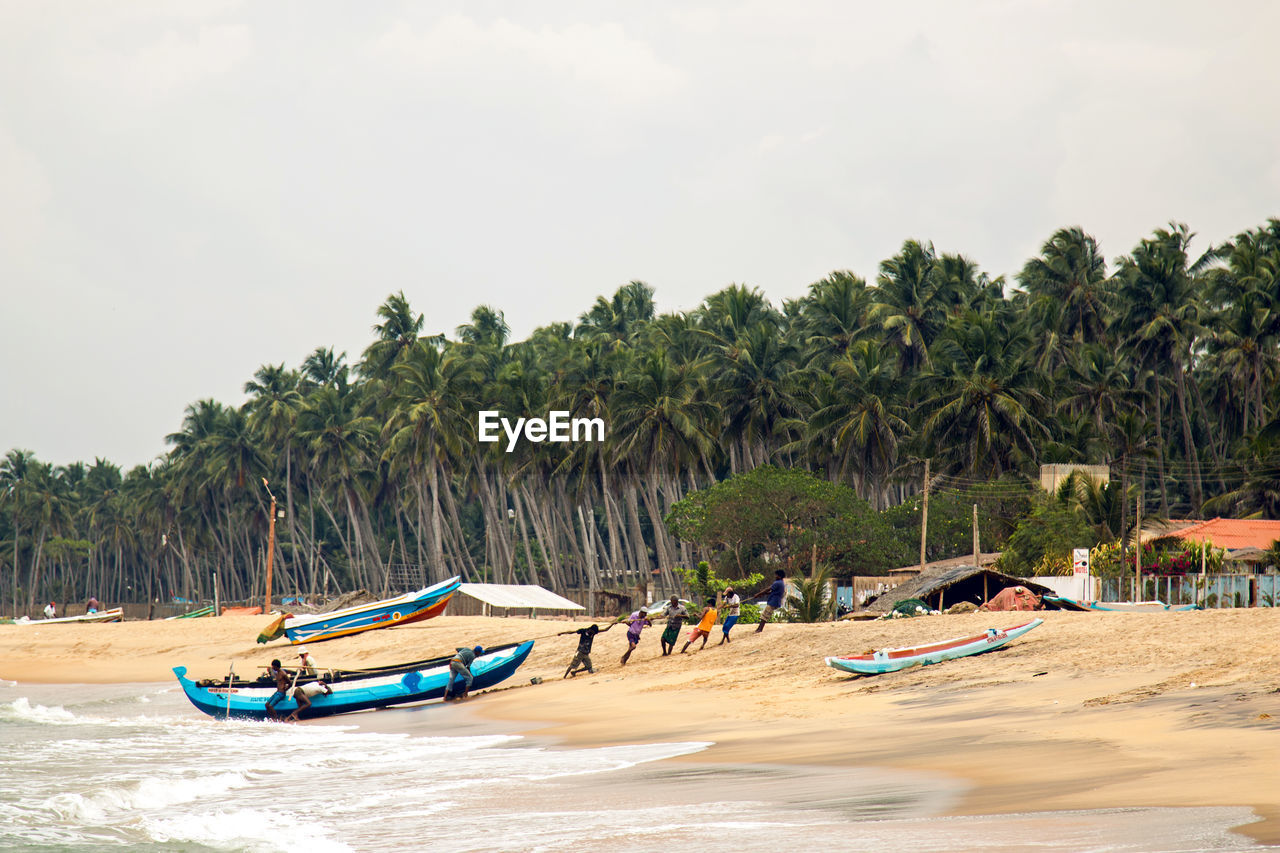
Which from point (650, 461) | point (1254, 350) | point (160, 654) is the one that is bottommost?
point (160, 654)

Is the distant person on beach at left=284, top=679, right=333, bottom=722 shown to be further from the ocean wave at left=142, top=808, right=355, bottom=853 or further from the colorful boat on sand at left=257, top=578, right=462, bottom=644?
the colorful boat on sand at left=257, top=578, right=462, bottom=644

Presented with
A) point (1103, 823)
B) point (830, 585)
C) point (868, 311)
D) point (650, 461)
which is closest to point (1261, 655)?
point (1103, 823)

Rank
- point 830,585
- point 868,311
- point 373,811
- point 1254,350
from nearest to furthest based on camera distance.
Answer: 1. point 373,811
2. point 830,585
3. point 1254,350
4. point 868,311

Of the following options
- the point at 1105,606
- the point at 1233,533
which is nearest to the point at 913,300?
the point at 1233,533

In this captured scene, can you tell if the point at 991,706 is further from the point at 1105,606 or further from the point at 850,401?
the point at 850,401

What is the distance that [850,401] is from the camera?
2192 inches

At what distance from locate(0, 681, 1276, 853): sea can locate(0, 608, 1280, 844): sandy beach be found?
62cm

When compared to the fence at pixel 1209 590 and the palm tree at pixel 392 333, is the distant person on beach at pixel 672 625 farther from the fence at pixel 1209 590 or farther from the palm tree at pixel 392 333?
the palm tree at pixel 392 333

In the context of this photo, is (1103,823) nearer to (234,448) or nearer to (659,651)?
(659,651)

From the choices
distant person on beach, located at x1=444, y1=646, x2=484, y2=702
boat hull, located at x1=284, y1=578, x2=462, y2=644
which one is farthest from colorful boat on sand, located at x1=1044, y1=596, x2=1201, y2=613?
boat hull, located at x1=284, y1=578, x2=462, y2=644

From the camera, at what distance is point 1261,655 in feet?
54.3

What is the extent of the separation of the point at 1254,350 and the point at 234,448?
68.5 m

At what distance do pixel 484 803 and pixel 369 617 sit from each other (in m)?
28.7

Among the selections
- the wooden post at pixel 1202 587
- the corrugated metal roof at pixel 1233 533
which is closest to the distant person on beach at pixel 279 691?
the wooden post at pixel 1202 587
